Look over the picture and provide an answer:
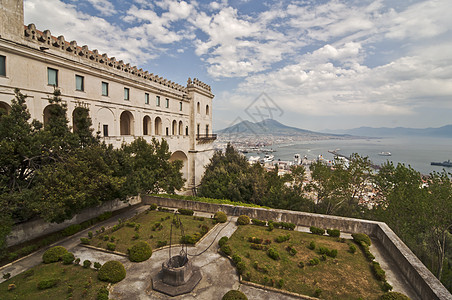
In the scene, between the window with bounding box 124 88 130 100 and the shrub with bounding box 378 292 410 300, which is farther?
the window with bounding box 124 88 130 100

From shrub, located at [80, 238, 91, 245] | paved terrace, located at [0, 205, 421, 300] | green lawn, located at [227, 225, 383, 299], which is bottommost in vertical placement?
paved terrace, located at [0, 205, 421, 300]

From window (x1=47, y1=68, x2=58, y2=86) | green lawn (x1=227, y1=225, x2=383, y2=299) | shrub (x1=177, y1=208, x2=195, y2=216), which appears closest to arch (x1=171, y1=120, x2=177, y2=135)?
window (x1=47, y1=68, x2=58, y2=86)

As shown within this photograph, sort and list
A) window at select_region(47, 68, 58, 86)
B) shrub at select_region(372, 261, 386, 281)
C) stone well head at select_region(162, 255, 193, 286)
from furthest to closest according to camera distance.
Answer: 1. window at select_region(47, 68, 58, 86)
2. shrub at select_region(372, 261, 386, 281)
3. stone well head at select_region(162, 255, 193, 286)

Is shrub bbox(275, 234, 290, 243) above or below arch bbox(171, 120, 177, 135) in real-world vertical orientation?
below

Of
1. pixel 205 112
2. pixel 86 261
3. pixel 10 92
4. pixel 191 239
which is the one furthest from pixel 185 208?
pixel 205 112

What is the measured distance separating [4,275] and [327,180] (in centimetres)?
2568

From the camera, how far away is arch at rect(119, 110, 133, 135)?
2870cm

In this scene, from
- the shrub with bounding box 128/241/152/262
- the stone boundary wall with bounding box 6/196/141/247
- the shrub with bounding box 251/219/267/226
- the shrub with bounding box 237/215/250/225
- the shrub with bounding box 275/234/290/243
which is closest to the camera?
the shrub with bounding box 128/241/152/262

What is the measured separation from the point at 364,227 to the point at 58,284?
18.9 m

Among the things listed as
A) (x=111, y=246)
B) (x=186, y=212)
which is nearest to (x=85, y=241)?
(x=111, y=246)

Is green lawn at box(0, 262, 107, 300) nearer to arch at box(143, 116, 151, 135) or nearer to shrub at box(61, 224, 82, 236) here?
shrub at box(61, 224, 82, 236)

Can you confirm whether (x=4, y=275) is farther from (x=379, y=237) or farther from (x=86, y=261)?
(x=379, y=237)

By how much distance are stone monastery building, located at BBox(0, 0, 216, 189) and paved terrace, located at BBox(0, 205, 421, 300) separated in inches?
463

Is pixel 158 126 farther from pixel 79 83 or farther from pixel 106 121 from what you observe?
pixel 79 83
